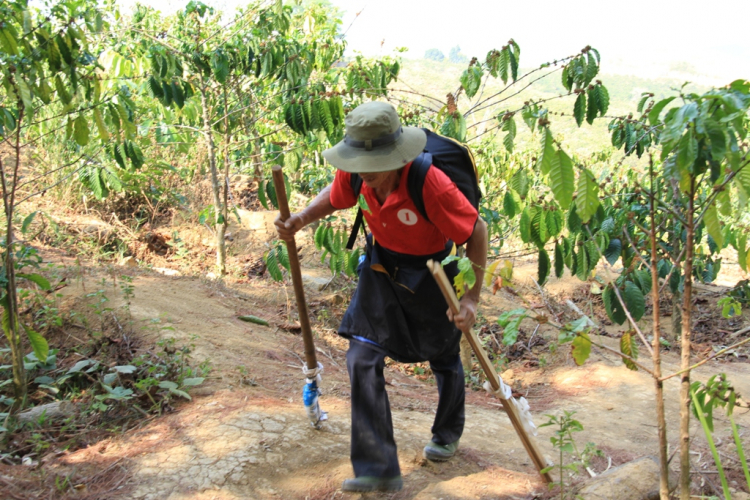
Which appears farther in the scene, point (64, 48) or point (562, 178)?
point (64, 48)

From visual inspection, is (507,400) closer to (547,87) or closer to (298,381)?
(298,381)

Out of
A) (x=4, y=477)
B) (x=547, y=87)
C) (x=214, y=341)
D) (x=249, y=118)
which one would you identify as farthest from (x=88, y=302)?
(x=547, y=87)

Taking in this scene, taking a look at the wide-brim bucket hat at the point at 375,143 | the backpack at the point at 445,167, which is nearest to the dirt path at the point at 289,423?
the backpack at the point at 445,167

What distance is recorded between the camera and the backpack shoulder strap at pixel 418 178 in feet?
7.41

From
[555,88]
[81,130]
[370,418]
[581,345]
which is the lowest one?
[370,418]

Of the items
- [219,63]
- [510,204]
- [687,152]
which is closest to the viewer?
[687,152]

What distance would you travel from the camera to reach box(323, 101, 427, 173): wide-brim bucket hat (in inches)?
86.7

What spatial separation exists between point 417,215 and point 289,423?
4.27 feet

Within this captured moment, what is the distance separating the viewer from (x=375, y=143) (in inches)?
89.0

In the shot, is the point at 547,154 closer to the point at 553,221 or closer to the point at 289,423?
the point at 553,221

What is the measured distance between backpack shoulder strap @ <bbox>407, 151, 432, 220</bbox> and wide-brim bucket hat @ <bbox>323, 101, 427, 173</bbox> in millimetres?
60

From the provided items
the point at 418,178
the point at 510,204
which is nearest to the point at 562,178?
the point at 418,178

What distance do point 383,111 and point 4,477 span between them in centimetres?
201

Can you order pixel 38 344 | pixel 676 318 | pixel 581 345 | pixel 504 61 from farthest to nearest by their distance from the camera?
pixel 676 318, pixel 504 61, pixel 38 344, pixel 581 345
